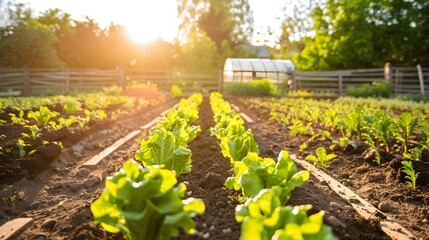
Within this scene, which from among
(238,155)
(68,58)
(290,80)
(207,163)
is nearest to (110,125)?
(207,163)

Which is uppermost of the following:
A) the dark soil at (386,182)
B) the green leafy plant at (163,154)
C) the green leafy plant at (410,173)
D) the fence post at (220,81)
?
the fence post at (220,81)

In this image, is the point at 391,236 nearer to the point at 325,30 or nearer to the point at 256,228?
the point at 256,228

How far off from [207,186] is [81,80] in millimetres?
20572

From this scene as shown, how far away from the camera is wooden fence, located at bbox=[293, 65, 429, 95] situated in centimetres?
1966

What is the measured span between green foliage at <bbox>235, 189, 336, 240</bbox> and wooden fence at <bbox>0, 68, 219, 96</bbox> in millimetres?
18611

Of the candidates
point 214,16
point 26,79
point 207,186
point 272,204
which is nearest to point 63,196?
point 207,186

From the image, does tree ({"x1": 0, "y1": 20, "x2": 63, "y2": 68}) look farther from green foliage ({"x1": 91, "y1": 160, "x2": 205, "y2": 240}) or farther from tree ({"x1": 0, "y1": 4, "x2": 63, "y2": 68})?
green foliage ({"x1": 91, "y1": 160, "x2": 205, "y2": 240})

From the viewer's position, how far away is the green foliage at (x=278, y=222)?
56.5 inches

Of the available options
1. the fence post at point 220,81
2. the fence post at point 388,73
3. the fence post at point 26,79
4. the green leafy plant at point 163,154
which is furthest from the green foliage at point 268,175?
the fence post at point 26,79

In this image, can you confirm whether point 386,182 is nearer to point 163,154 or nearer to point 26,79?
point 163,154

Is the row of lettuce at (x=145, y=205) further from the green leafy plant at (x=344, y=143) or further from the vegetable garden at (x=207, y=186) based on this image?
the green leafy plant at (x=344, y=143)

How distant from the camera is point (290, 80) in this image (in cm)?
2061

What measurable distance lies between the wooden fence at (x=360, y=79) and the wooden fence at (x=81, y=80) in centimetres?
499

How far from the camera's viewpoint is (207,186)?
10.2 ft
